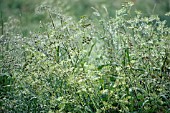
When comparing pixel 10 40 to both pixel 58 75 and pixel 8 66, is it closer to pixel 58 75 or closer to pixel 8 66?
pixel 8 66

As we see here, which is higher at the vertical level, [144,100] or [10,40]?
[10,40]

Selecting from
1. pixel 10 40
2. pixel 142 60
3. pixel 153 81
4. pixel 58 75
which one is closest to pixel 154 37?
pixel 142 60

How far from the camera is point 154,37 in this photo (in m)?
3.10

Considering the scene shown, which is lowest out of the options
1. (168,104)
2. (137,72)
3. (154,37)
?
(168,104)

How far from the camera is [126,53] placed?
309 cm

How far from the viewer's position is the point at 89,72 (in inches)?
107

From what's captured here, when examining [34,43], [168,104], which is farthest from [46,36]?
[168,104]

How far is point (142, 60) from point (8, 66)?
108cm

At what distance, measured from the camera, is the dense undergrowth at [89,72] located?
2.81 m

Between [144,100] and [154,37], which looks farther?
[154,37]

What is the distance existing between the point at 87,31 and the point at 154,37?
537mm

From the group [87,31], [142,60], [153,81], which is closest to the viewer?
[153,81]

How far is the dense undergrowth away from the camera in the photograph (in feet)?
9.21

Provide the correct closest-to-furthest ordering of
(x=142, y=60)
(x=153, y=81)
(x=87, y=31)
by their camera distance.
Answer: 1. (x=153, y=81)
2. (x=142, y=60)
3. (x=87, y=31)
